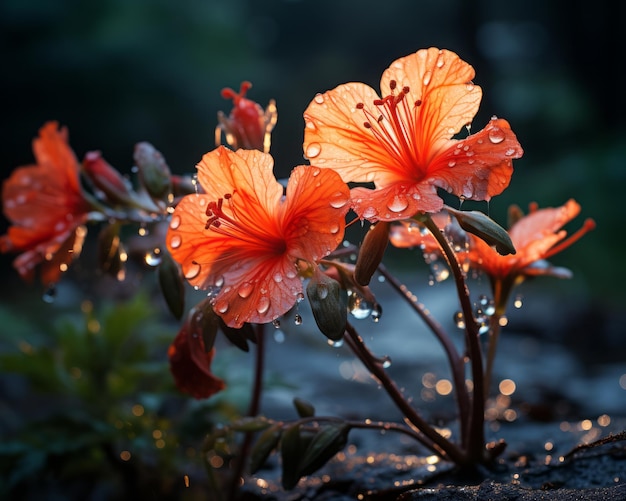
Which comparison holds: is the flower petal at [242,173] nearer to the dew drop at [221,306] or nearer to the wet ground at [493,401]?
the dew drop at [221,306]

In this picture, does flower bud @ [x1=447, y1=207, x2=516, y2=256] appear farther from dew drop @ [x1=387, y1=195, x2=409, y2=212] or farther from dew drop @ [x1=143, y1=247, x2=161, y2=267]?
dew drop @ [x1=143, y1=247, x2=161, y2=267]

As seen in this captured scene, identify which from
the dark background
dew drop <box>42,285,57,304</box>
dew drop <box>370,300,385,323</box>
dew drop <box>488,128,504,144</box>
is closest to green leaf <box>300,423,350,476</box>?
dew drop <box>370,300,385,323</box>

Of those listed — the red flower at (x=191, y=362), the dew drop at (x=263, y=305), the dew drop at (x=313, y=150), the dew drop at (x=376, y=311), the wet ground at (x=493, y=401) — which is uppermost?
the dew drop at (x=313, y=150)

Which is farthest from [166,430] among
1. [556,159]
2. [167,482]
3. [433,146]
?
[556,159]

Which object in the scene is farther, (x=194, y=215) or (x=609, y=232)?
(x=609, y=232)

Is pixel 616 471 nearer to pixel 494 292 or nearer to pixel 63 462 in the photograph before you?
pixel 494 292

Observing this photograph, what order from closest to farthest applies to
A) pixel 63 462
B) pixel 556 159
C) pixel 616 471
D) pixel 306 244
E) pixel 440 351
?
pixel 306 244 → pixel 616 471 → pixel 63 462 → pixel 440 351 → pixel 556 159

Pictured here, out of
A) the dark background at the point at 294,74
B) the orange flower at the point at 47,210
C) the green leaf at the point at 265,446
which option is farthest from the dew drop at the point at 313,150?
the dark background at the point at 294,74
